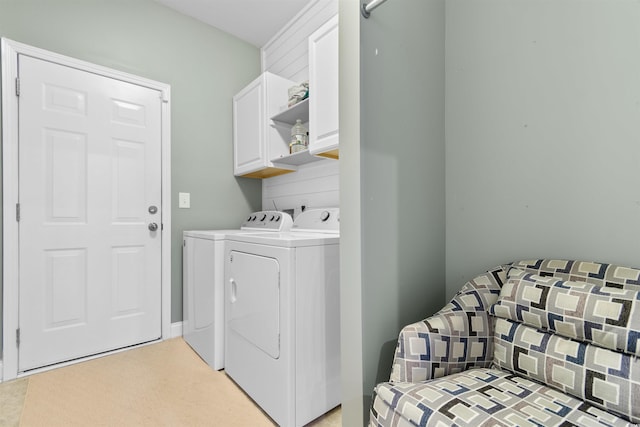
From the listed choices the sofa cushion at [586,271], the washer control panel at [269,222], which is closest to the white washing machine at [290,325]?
the washer control panel at [269,222]

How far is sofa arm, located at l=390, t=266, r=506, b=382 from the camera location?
996 mm

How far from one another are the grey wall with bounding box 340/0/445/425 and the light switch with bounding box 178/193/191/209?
181 centimetres

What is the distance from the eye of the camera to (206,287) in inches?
76.4

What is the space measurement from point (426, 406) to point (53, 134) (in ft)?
8.48

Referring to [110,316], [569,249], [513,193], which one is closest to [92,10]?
[110,316]

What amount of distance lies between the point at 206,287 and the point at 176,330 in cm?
80

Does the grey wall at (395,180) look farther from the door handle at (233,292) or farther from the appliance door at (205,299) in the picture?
the appliance door at (205,299)

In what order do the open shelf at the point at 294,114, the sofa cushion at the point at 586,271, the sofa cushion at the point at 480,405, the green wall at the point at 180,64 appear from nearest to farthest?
the sofa cushion at the point at 480,405 → the sofa cushion at the point at 586,271 → the green wall at the point at 180,64 → the open shelf at the point at 294,114

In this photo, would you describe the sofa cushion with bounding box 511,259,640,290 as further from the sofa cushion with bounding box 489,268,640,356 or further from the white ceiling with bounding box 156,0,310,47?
the white ceiling with bounding box 156,0,310,47

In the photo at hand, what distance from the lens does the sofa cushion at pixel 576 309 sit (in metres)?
0.81

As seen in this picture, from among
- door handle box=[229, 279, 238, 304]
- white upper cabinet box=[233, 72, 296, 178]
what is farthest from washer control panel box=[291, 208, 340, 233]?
door handle box=[229, 279, 238, 304]

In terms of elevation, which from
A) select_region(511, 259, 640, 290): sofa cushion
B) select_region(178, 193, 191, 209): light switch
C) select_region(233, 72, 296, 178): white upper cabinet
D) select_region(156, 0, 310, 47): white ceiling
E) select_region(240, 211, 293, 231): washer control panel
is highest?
select_region(156, 0, 310, 47): white ceiling

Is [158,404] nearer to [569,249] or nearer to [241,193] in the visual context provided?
[241,193]

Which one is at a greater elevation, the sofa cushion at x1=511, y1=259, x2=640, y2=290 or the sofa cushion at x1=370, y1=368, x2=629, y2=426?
the sofa cushion at x1=511, y1=259, x2=640, y2=290
